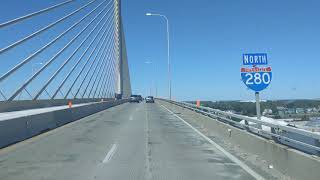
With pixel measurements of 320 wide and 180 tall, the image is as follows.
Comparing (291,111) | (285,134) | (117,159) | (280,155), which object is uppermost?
(291,111)

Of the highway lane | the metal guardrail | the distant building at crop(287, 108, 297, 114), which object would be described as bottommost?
the highway lane

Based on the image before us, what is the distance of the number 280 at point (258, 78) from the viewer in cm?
1432

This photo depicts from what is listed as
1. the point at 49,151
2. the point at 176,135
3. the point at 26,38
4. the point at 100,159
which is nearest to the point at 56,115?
the point at 26,38

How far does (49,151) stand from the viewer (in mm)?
15242

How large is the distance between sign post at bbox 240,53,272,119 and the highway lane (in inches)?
84.6

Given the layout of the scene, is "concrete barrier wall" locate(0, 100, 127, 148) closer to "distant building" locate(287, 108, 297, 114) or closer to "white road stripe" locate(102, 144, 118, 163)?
"white road stripe" locate(102, 144, 118, 163)

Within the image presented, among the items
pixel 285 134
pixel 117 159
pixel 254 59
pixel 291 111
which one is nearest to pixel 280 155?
pixel 285 134

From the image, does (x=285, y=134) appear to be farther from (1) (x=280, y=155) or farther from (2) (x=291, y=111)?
(2) (x=291, y=111)

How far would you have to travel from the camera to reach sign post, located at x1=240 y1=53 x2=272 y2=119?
14291 millimetres

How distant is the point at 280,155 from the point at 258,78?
4071 mm

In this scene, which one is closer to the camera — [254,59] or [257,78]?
[257,78]

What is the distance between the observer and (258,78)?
1434 centimetres

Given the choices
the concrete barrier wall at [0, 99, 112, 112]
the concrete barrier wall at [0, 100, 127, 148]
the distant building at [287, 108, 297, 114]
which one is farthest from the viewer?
the concrete barrier wall at [0, 99, 112, 112]

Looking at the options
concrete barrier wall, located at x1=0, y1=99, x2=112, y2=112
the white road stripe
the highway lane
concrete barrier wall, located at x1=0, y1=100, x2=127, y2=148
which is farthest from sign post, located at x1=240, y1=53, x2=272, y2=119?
concrete barrier wall, located at x1=0, y1=99, x2=112, y2=112
